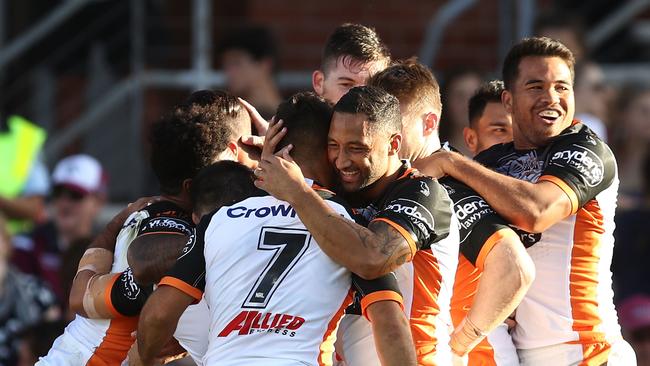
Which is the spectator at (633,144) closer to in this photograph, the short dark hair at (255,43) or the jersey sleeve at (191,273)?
the short dark hair at (255,43)

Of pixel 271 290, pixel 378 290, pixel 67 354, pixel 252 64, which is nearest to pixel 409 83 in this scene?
pixel 378 290

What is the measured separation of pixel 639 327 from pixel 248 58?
319 cm

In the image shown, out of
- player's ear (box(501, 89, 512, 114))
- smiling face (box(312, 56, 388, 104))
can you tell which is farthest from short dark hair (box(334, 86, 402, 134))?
smiling face (box(312, 56, 388, 104))

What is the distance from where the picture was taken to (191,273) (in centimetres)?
518

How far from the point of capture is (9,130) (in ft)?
33.5

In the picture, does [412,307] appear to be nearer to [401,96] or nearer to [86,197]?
[401,96]

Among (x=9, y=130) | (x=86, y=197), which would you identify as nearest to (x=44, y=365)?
(x=86, y=197)

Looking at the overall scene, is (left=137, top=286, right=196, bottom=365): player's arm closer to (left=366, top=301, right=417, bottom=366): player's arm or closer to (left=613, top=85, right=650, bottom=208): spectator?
(left=366, top=301, right=417, bottom=366): player's arm

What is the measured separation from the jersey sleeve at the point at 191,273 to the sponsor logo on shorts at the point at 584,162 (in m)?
1.53

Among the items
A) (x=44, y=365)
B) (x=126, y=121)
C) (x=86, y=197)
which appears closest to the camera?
(x=44, y=365)

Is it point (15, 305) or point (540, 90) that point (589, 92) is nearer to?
point (540, 90)

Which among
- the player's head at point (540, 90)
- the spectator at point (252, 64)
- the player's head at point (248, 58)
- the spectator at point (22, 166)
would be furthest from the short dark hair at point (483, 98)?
the spectator at point (22, 166)

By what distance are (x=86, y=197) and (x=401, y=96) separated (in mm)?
4577

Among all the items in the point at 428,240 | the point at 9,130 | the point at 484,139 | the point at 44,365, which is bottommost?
the point at 44,365
